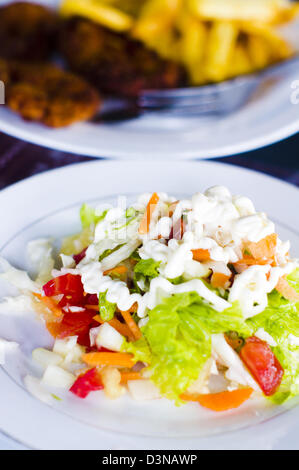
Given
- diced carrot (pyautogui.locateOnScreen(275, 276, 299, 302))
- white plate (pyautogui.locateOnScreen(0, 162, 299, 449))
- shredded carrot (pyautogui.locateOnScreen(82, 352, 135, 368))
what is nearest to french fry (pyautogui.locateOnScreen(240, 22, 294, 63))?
white plate (pyautogui.locateOnScreen(0, 162, 299, 449))

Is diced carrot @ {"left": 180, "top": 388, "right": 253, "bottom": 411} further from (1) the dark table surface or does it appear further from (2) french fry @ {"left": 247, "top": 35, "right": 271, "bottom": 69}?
(2) french fry @ {"left": 247, "top": 35, "right": 271, "bottom": 69}

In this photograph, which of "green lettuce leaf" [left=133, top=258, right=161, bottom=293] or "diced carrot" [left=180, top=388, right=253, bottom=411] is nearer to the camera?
"diced carrot" [left=180, top=388, right=253, bottom=411]

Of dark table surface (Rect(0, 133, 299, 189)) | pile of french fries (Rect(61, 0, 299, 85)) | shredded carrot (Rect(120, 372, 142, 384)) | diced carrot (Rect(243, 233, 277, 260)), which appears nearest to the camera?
shredded carrot (Rect(120, 372, 142, 384))

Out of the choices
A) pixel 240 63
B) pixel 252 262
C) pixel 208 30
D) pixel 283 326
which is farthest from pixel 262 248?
pixel 208 30

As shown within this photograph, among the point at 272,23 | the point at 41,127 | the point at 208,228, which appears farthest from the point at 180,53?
the point at 208,228

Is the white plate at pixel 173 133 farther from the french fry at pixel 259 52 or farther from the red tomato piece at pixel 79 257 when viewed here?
the red tomato piece at pixel 79 257

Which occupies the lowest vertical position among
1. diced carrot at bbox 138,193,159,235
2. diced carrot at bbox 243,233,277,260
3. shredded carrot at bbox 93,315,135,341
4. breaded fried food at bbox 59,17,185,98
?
shredded carrot at bbox 93,315,135,341

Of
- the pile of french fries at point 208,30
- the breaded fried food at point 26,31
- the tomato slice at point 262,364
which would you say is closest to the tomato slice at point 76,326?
the tomato slice at point 262,364
